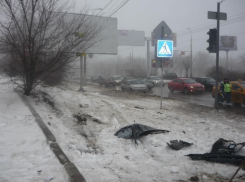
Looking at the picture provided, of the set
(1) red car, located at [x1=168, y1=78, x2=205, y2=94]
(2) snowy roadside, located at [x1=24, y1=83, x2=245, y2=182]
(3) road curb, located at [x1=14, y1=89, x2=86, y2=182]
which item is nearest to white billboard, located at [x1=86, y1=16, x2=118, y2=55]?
(1) red car, located at [x1=168, y1=78, x2=205, y2=94]

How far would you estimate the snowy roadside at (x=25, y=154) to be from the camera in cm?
369

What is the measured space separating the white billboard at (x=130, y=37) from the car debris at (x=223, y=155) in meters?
36.2

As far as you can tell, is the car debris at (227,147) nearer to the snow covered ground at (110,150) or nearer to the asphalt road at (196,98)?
the snow covered ground at (110,150)

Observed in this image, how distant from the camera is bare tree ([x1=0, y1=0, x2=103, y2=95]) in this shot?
9602mm

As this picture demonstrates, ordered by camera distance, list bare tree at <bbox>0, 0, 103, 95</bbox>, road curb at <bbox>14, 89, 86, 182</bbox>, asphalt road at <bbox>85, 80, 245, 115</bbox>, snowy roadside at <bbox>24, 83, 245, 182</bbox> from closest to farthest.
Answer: road curb at <bbox>14, 89, 86, 182</bbox>, snowy roadside at <bbox>24, 83, 245, 182</bbox>, bare tree at <bbox>0, 0, 103, 95</bbox>, asphalt road at <bbox>85, 80, 245, 115</bbox>

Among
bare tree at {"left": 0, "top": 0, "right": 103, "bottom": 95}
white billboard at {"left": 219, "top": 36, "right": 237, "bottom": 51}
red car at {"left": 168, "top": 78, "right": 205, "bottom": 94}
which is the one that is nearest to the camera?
bare tree at {"left": 0, "top": 0, "right": 103, "bottom": 95}

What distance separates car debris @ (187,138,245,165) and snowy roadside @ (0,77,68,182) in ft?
8.91

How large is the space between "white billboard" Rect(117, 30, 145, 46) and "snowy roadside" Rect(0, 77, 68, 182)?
3444 cm

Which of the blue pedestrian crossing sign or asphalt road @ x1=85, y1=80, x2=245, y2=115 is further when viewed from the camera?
asphalt road @ x1=85, y1=80, x2=245, y2=115

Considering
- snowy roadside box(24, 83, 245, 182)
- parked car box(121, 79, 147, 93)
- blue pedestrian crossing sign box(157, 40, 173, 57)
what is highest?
blue pedestrian crossing sign box(157, 40, 173, 57)

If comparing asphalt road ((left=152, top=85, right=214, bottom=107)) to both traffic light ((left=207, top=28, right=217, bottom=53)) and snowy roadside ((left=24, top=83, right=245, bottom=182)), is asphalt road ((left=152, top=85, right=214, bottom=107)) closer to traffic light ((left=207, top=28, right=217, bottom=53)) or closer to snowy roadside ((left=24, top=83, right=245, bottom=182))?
traffic light ((left=207, top=28, right=217, bottom=53))

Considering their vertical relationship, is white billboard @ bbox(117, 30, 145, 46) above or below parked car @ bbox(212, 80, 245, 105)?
above

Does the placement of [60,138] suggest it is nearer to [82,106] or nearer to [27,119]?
[27,119]

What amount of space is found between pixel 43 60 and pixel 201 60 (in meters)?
89.8
